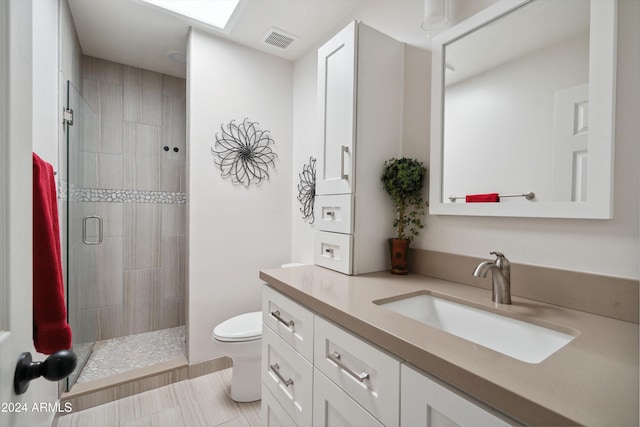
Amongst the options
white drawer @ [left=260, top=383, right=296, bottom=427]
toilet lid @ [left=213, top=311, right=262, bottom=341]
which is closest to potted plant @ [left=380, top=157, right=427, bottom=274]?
white drawer @ [left=260, top=383, right=296, bottom=427]

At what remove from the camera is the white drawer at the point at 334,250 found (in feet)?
4.60

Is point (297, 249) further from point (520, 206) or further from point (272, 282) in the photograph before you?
point (520, 206)

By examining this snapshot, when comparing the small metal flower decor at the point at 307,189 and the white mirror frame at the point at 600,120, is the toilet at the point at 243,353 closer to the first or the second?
the small metal flower decor at the point at 307,189

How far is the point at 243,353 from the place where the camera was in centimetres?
179

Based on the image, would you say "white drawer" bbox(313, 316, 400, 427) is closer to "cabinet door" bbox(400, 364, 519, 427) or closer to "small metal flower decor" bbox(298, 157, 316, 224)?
"cabinet door" bbox(400, 364, 519, 427)

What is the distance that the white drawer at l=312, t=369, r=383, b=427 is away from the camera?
82 centimetres

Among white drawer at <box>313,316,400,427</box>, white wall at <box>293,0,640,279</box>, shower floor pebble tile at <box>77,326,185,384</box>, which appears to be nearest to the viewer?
white drawer at <box>313,316,400,427</box>

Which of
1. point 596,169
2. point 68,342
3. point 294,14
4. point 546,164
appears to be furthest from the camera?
point 294,14

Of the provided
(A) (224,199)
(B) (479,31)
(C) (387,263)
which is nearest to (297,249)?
(A) (224,199)

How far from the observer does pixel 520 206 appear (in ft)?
3.43

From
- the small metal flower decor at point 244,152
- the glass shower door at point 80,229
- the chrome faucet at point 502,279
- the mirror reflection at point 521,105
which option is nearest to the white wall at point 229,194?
the small metal flower decor at point 244,152

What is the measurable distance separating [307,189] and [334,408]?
164cm

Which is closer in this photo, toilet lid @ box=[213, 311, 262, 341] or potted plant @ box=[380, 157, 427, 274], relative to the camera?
potted plant @ box=[380, 157, 427, 274]

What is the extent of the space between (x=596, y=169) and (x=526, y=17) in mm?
610
